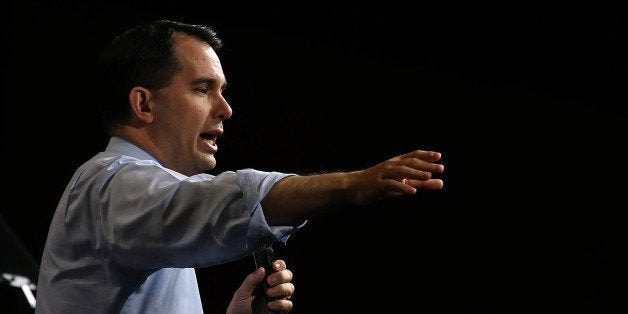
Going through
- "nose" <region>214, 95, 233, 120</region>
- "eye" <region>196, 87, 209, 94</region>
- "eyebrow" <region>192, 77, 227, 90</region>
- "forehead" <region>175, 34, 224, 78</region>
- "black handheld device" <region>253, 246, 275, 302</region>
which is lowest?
"black handheld device" <region>253, 246, 275, 302</region>

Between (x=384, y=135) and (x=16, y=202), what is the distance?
1571mm

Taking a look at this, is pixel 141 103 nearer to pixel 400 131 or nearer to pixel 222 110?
pixel 222 110

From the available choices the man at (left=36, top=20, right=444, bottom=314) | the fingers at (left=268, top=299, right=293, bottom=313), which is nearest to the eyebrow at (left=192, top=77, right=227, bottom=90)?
the man at (left=36, top=20, right=444, bottom=314)

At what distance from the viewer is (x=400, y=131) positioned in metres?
2.99

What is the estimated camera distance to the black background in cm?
274

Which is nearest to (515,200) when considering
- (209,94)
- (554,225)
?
(554,225)

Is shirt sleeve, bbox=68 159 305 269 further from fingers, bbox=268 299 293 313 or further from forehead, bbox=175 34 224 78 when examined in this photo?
forehead, bbox=175 34 224 78

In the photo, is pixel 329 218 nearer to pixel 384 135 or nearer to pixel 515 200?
pixel 384 135

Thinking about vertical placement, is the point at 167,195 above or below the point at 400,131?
above

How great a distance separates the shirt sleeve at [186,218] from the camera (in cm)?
93

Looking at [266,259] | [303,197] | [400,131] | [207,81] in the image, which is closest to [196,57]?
[207,81]

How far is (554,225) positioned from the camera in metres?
2.89

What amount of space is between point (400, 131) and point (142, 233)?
211cm

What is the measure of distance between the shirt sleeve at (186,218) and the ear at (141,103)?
407mm
